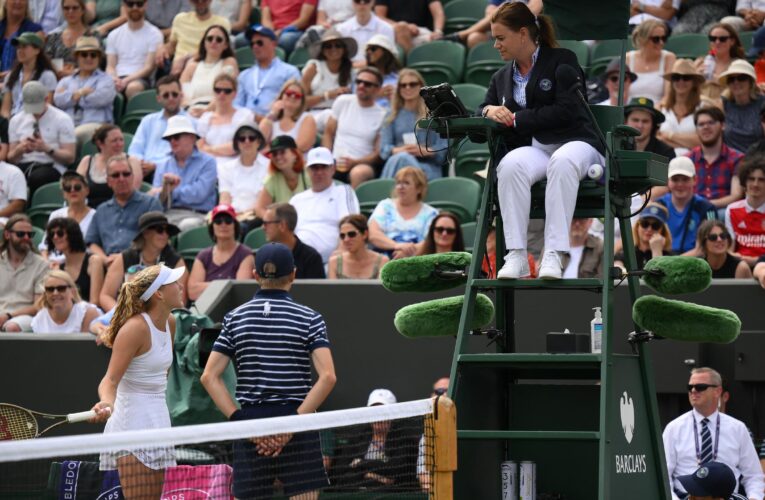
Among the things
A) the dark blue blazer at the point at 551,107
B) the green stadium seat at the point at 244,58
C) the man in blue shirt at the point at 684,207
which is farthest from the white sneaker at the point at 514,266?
the green stadium seat at the point at 244,58

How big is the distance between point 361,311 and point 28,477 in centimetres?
292

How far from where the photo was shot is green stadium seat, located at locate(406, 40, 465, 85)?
13.8 meters

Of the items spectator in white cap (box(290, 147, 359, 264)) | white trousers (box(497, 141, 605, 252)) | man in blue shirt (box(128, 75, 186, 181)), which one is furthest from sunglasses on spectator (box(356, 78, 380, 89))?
white trousers (box(497, 141, 605, 252))

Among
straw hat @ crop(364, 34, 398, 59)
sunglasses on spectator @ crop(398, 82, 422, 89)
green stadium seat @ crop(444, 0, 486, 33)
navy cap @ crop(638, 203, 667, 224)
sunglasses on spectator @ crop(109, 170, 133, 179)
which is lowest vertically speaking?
navy cap @ crop(638, 203, 667, 224)

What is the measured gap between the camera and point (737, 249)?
→ 1056cm

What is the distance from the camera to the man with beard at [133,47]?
1556 cm

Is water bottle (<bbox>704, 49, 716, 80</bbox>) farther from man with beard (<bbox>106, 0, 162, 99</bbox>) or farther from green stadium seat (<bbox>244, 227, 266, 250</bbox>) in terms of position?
man with beard (<bbox>106, 0, 162, 99</bbox>)

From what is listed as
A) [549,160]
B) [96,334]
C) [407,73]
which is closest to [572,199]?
[549,160]

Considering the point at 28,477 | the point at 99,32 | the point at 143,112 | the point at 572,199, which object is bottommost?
the point at 28,477

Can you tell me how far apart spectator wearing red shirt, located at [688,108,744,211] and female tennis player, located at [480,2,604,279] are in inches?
205

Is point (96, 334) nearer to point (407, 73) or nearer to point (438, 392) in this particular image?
point (438, 392)

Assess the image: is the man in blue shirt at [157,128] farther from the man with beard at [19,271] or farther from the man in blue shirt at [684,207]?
the man in blue shirt at [684,207]

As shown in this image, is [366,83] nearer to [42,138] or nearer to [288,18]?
[288,18]

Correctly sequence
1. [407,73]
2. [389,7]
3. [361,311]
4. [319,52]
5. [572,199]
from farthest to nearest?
1. [389,7]
2. [319,52]
3. [407,73]
4. [361,311]
5. [572,199]
